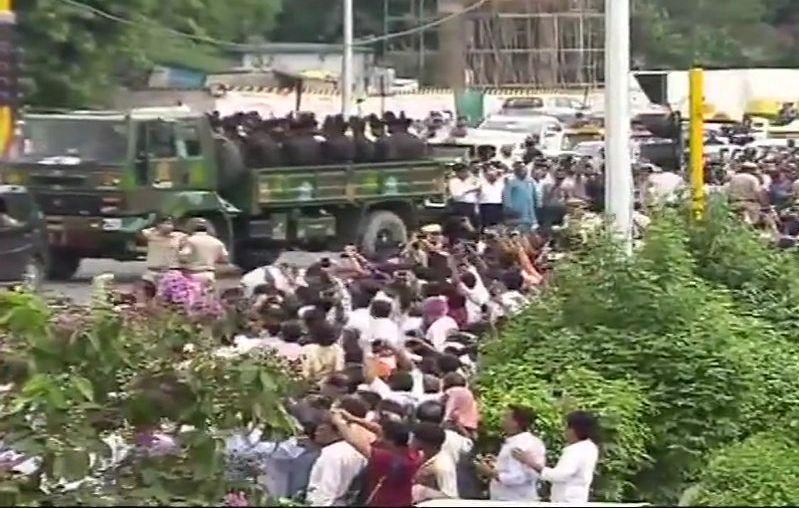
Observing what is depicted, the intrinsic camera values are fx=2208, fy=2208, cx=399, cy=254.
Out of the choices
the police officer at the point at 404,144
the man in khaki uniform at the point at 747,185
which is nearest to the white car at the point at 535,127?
the man in khaki uniform at the point at 747,185

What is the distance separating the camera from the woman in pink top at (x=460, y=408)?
10.8m

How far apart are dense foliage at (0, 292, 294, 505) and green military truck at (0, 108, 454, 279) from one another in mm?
13487

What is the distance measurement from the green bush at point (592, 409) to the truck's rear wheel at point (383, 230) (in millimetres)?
13502

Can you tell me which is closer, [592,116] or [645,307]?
[645,307]

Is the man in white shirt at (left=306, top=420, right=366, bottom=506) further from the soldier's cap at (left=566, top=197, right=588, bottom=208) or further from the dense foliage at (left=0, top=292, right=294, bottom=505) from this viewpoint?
the soldier's cap at (left=566, top=197, right=588, bottom=208)

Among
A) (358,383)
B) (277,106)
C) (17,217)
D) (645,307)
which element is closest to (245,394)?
(358,383)

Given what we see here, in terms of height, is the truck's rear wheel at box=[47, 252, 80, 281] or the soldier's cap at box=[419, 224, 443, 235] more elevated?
the soldier's cap at box=[419, 224, 443, 235]

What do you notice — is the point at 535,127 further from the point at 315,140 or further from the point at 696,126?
the point at 696,126

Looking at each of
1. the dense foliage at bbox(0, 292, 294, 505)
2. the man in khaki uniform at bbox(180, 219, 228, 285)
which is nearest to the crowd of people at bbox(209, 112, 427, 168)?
the man in khaki uniform at bbox(180, 219, 228, 285)

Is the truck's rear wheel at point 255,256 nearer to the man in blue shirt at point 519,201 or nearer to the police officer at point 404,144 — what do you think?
the police officer at point 404,144

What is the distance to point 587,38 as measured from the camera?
217 ft

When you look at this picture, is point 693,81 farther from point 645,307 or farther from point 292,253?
point 292,253

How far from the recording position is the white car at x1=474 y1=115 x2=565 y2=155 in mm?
43719

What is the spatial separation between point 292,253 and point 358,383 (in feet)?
44.6
